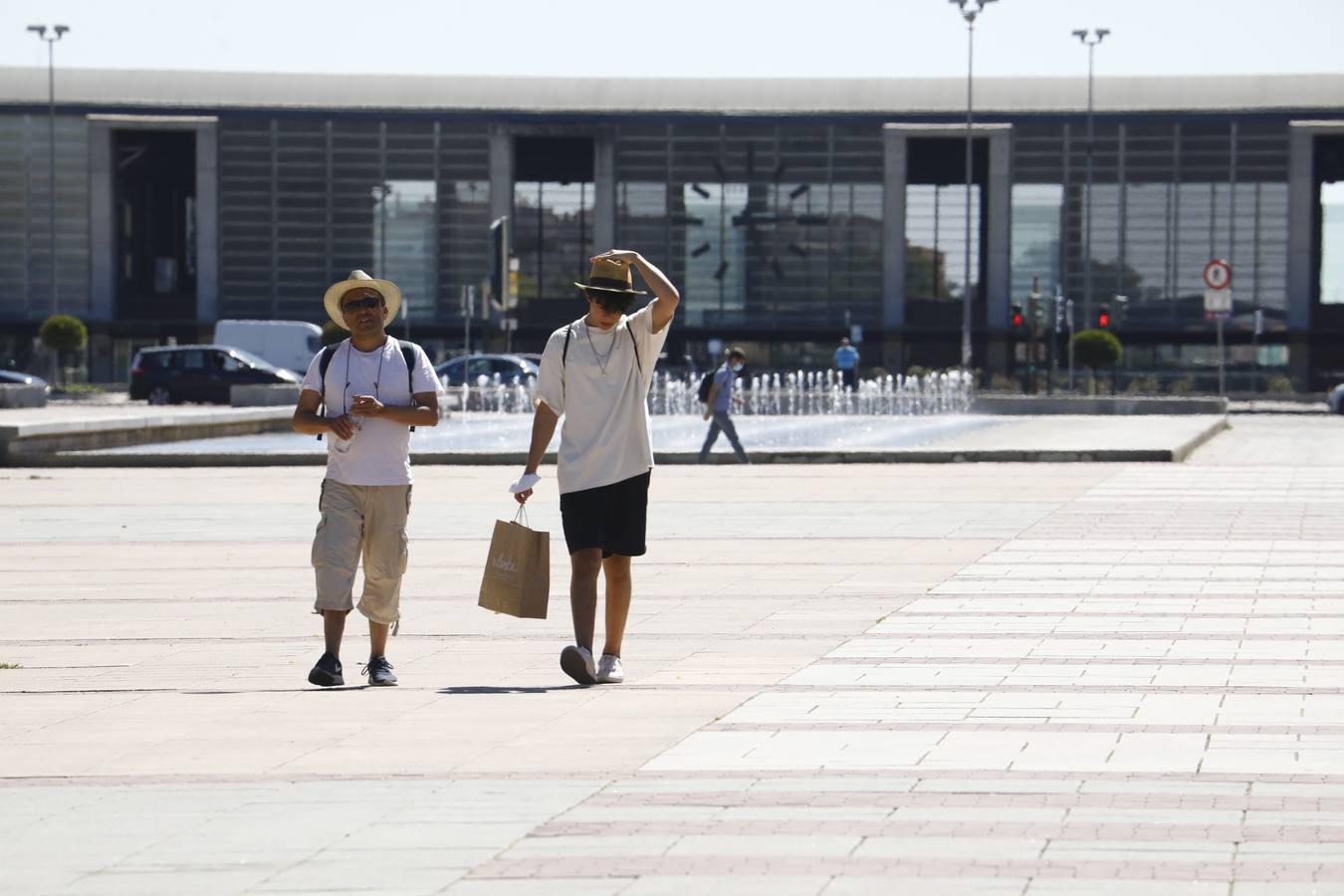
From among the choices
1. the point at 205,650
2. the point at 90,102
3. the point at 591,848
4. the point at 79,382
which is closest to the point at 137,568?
the point at 205,650

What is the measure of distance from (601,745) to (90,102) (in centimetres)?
7709

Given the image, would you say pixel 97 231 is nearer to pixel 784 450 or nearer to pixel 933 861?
pixel 784 450

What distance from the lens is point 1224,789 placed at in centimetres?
688

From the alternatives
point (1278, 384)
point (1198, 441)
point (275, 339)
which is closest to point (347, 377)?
point (1198, 441)

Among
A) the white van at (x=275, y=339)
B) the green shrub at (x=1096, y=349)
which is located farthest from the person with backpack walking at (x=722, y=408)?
the green shrub at (x=1096, y=349)

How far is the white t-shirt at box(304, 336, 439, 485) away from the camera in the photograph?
379 inches

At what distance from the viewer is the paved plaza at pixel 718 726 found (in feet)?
19.6

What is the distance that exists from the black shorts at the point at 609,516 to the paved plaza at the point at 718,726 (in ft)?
1.94

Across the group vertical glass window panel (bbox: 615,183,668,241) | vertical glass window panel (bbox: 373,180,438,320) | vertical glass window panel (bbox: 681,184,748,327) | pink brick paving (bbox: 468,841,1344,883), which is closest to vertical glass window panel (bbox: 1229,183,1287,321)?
vertical glass window panel (bbox: 681,184,748,327)

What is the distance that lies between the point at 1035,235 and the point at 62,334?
33.4 meters

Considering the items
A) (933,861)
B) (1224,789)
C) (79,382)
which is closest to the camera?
(933,861)

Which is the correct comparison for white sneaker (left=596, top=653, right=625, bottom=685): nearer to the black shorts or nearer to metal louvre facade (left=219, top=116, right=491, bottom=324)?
the black shorts

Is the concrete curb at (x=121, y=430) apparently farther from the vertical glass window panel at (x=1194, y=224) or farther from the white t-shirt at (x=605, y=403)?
the vertical glass window panel at (x=1194, y=224)

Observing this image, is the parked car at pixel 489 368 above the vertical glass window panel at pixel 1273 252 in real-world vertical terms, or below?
below
